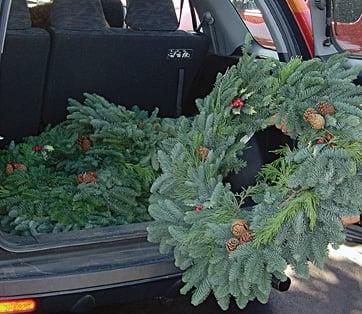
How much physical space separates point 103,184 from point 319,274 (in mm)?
1465

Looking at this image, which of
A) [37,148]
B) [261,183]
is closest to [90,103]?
[37,148]

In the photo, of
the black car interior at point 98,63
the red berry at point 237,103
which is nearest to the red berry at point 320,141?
the red berry at point 237,103

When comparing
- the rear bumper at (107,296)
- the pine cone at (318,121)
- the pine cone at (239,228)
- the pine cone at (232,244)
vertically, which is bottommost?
the rear bumper at (107,296)

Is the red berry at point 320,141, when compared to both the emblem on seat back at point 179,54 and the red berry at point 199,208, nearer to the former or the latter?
the red berry at point 199,208

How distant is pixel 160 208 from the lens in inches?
93.1

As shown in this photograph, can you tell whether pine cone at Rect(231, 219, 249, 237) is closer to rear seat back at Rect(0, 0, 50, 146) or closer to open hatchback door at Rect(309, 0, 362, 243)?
open hatchback door at Rect(309, 0, 362, 243)

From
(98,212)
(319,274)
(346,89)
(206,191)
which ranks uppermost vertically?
(346,89)

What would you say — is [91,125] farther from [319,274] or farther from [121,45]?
[319,274]

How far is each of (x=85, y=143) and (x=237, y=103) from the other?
1198 mm

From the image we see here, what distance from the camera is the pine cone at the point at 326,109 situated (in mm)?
2289

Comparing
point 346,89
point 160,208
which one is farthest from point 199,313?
point 346,89

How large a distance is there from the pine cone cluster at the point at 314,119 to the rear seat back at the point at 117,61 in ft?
4.81

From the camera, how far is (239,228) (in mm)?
2162

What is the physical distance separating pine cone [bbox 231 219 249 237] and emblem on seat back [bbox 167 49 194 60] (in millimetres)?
1719
